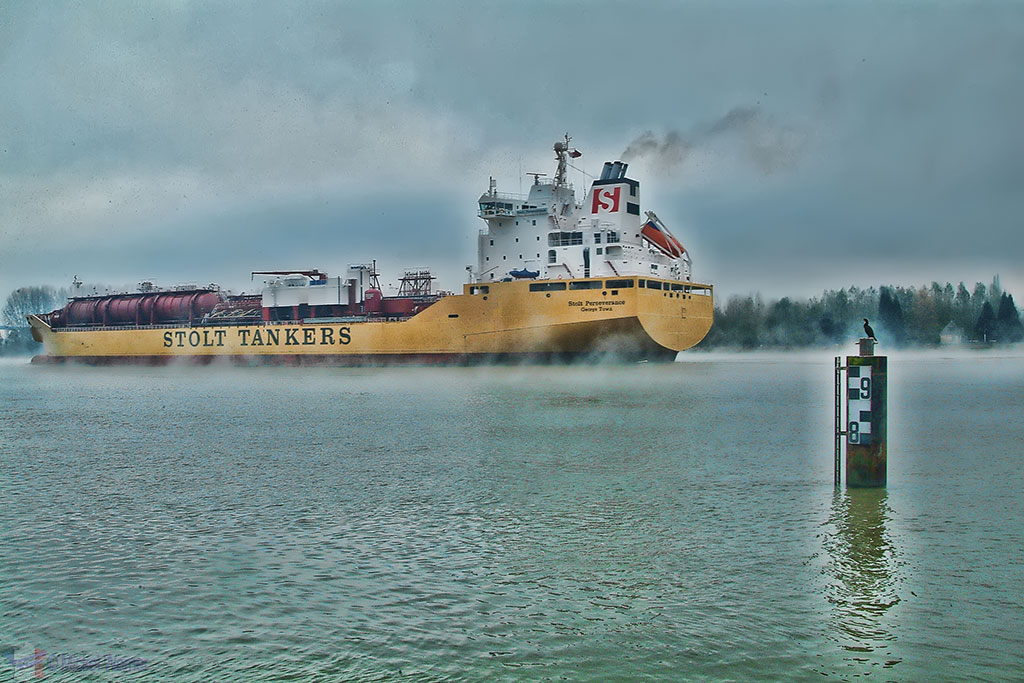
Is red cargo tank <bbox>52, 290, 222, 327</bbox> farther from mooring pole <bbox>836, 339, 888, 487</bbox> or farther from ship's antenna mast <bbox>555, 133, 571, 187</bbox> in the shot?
mooring pole <bbox>836, 339, 888, 487</bbox>

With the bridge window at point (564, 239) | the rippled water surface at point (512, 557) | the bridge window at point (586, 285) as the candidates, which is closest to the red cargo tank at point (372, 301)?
the bridge window at point (564, 239)

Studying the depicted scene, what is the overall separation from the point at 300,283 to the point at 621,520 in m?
43.1

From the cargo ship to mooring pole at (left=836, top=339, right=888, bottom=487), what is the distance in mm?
26527

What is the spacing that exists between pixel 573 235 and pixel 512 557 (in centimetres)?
3237

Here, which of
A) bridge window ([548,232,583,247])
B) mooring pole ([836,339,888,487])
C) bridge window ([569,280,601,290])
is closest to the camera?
mooring pole ([836,339,888,487])

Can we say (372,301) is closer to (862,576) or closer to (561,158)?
(561,158)

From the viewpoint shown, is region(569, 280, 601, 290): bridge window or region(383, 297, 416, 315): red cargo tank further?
region(383, 297, 416, 315): red cargo tank

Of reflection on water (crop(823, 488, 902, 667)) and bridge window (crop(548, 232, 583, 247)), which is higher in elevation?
bridge window (crop(548, 232, 583, 247))

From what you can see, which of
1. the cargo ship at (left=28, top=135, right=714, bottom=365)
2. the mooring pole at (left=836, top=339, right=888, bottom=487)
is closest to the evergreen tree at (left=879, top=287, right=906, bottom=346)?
the cargo ship at (left=28, top=135, right=714, bottom=365)

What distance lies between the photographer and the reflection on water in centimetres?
559

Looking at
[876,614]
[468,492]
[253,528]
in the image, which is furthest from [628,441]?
[876,614]

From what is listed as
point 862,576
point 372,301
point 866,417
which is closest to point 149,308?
point 372,301

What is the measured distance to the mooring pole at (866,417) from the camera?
977 centimetres

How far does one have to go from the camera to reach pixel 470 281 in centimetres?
4269
